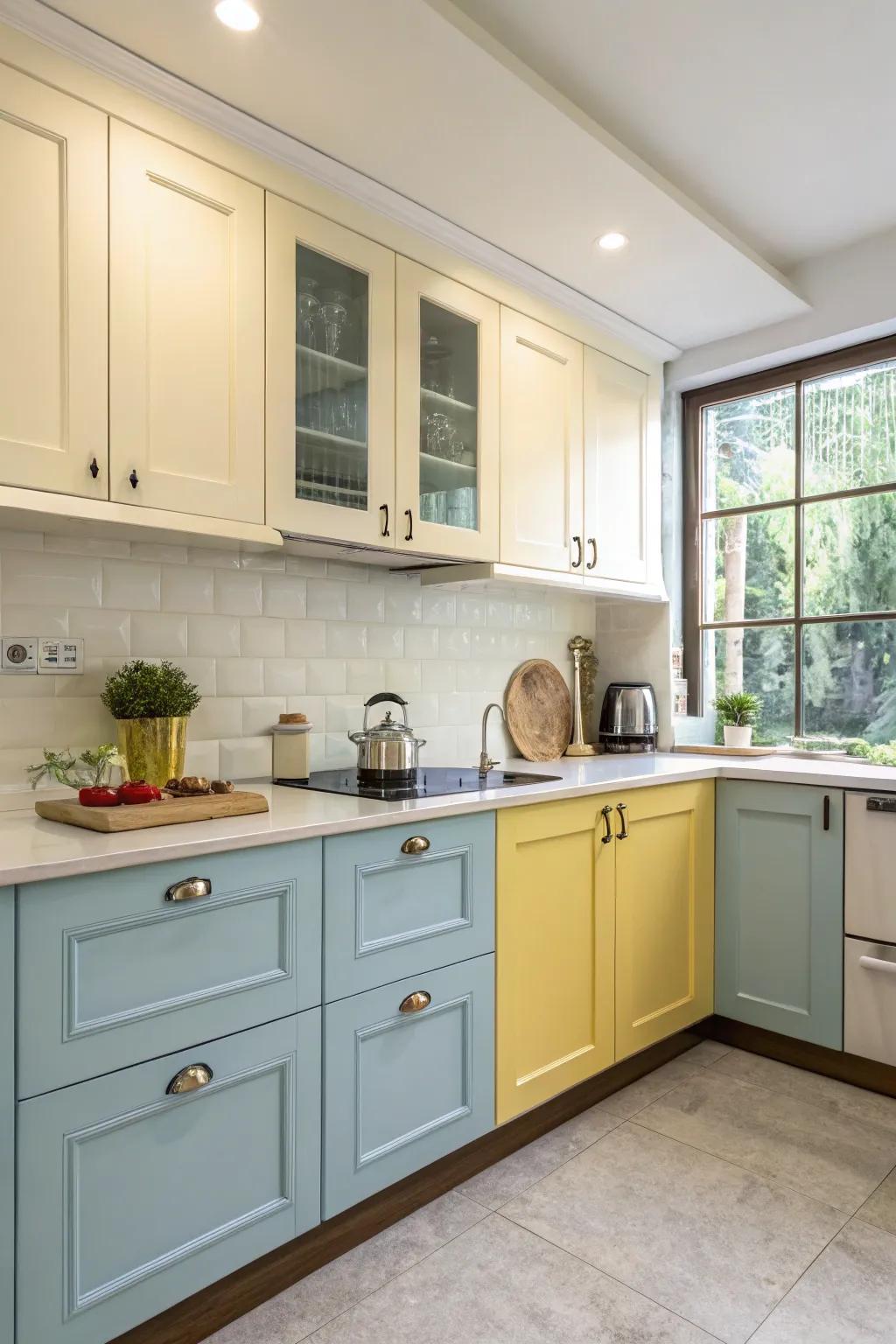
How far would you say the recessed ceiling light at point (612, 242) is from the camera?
2514 mm

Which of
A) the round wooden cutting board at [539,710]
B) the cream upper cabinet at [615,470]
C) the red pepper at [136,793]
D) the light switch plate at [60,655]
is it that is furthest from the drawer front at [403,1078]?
the cream upper cabinet at [615,470]

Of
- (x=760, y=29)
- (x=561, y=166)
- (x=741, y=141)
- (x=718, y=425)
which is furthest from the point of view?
(x=718, y=425)

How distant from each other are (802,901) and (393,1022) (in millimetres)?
1448

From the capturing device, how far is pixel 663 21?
1.91 m

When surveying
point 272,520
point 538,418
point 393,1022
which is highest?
point 538,418

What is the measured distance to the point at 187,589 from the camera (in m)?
2.20

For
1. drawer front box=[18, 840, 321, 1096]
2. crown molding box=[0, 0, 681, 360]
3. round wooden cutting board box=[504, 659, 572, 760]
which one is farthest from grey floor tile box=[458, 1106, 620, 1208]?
crown molding box=[0, 0, 681, 360]

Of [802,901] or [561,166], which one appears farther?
[802,901]

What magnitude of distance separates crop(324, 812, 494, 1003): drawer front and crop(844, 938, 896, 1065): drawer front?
3.91 feet

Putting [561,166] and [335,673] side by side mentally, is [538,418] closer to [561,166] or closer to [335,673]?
[561,166]

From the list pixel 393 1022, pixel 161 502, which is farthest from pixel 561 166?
pixel 393 1022

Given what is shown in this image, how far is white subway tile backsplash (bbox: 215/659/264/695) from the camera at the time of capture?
228 cm

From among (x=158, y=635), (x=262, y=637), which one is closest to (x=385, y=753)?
(x=262, y=637)

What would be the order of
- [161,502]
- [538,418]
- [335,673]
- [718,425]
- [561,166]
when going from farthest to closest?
[718,425], [538,418], [335,673], [561,166], [161,502]
